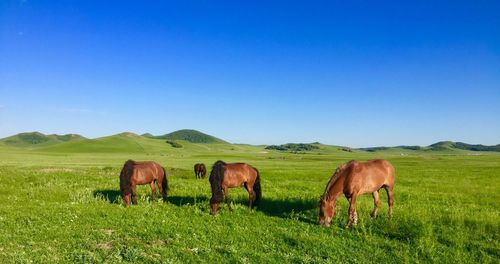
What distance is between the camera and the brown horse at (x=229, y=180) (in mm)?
15198

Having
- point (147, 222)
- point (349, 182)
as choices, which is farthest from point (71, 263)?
point (349, 182)

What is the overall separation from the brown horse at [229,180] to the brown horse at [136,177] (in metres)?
3.91

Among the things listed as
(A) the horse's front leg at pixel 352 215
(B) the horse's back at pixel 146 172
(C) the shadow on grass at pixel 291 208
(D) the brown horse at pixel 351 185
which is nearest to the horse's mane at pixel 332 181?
(D) the brown horse at pixel 351 185

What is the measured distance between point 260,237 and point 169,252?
118 inches

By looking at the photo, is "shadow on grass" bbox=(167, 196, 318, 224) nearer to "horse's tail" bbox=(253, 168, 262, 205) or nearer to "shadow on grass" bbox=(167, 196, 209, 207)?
"shadow on grass" bbox=(167, 196, 209, 207)

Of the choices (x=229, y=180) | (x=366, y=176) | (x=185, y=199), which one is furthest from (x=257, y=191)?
(x=366, y=176)

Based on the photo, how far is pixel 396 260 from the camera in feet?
33.4

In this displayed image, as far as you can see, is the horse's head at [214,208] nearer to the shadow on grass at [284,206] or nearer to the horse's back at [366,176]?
the shadow on grass at [284,206]

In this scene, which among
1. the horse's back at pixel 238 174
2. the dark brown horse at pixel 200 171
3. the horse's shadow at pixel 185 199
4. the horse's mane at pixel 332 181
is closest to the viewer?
the horse's mane at pixel 332 181

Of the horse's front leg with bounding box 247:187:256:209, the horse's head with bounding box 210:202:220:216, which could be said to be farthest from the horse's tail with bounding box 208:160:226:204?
the horse's front leg with bounding box 247:187:256:209

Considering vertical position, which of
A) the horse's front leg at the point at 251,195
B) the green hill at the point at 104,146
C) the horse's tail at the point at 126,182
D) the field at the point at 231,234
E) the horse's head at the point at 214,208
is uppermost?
the green hill at the point at 104,146

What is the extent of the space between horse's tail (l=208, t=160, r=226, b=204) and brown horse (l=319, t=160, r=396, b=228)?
13.4ft

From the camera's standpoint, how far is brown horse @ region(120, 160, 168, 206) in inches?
672

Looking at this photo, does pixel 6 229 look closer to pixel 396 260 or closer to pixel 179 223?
pixel 179 223
